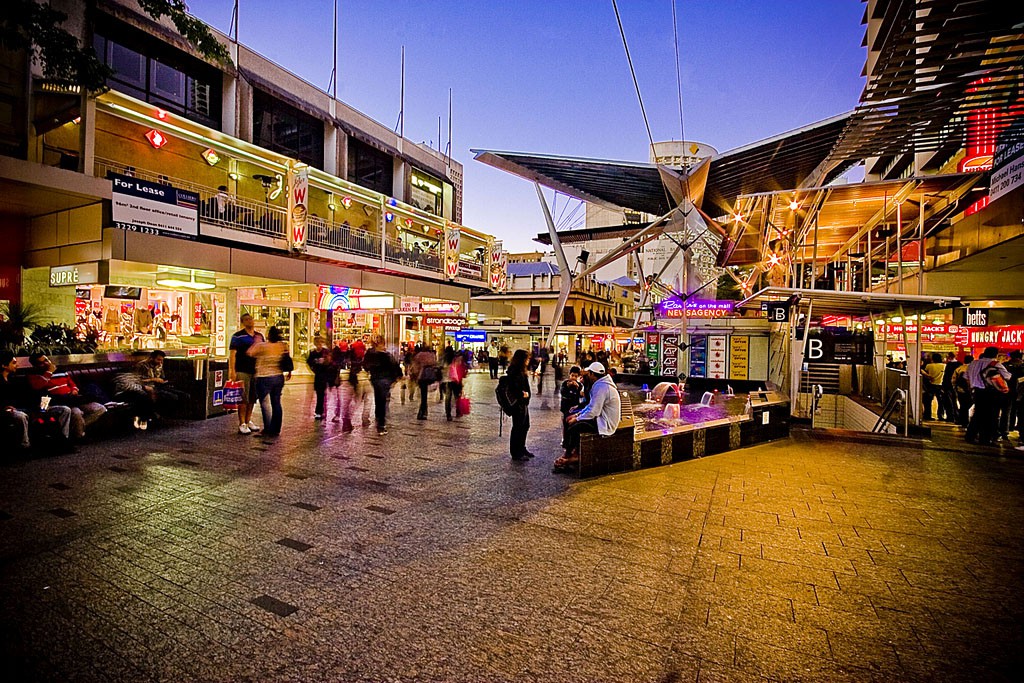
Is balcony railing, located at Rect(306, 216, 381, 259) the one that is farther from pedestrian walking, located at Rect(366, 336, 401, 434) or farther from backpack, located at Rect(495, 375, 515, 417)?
backpack, located at Rect(495, 375, 515, 417)

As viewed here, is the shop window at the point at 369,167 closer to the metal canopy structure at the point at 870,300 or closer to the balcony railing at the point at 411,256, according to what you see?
the balcony railing at the point at 411,256

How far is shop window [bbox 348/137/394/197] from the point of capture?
83.4 feet

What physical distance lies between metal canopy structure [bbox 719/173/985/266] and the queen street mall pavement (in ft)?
21.4

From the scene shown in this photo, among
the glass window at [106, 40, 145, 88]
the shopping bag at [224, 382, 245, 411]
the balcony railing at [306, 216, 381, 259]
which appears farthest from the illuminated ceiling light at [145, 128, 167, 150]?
the shopping bag at [224, 382, 245, 411]

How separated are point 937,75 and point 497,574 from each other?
23.6 feet

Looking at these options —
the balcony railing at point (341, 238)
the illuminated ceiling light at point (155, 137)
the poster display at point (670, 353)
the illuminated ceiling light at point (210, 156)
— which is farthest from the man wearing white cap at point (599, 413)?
the poster display at point (670, 353)

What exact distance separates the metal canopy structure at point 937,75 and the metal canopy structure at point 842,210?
2617 mm

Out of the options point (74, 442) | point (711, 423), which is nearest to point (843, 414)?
point (711, 423)

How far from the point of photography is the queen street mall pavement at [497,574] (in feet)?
9.80

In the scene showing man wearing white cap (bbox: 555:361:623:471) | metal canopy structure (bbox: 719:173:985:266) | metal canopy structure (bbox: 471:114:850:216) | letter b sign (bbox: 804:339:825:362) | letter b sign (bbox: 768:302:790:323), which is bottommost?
man wearing white cap (bbox: 555:361:623:471)

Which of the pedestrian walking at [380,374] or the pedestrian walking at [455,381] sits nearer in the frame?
the pedestrian walking at [380,374]

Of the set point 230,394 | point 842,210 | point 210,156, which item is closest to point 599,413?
point 230,394

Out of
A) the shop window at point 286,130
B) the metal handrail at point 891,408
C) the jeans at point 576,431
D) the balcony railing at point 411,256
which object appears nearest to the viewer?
the jeans at point 576,431

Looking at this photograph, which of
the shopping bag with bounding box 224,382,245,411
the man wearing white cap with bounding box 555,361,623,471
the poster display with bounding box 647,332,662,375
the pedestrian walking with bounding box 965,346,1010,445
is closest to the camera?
the man wearing white cap with bounding box 555,361,623,471
